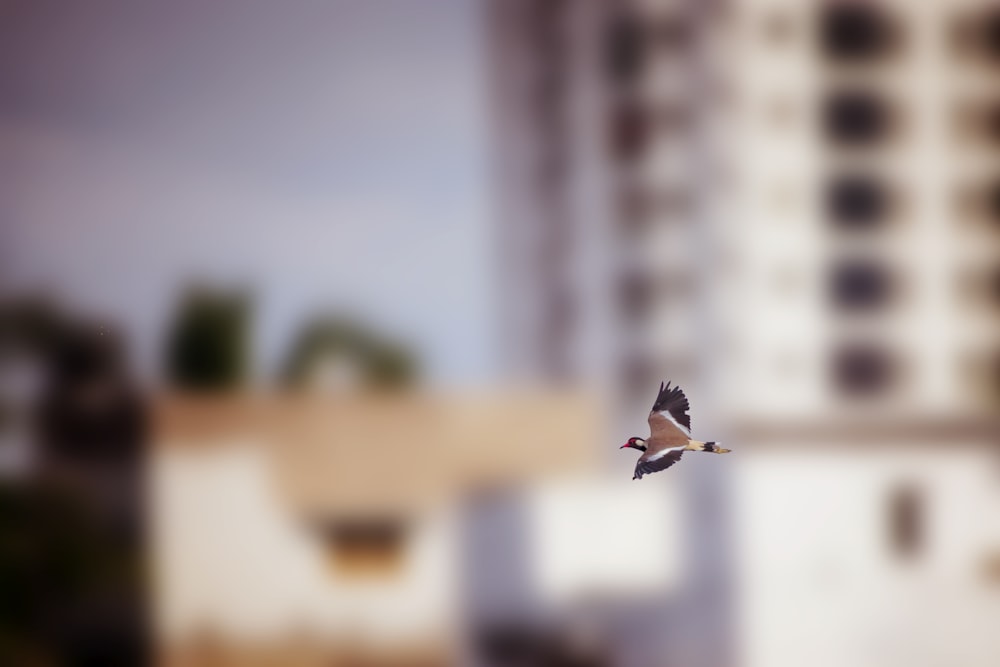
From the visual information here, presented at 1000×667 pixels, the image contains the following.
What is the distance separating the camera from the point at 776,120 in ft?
20.0

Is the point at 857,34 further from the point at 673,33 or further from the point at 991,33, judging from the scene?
the point at 673,33

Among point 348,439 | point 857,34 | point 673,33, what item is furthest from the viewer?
point 857,34

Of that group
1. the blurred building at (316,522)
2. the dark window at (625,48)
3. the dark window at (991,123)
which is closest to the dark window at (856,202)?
the dark window at (991,123)

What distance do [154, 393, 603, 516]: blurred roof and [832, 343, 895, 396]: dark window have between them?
3.31 metres

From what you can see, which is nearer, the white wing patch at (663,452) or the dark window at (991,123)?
the white wing patch at (663,452)

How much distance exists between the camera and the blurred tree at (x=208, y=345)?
153 inches

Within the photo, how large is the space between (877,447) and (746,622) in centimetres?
123

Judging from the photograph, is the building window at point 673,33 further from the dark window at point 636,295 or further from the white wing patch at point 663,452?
the white wing patch at point 663,452

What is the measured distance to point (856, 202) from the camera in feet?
21.6

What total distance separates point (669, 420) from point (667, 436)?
0.04 m

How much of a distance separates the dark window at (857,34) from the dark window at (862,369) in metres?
1.91

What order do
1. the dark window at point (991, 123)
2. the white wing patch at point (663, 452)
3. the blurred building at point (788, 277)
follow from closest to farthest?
the white wing patch at point (663, 452)
the blurred building at point (788, 277)
the dark window at point (991, 123)

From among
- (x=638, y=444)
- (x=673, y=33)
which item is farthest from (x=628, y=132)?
(x=638, y=444)

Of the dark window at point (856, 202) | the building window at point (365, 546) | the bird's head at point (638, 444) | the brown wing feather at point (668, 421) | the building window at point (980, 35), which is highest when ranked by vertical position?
the building window at point (980, 35)
